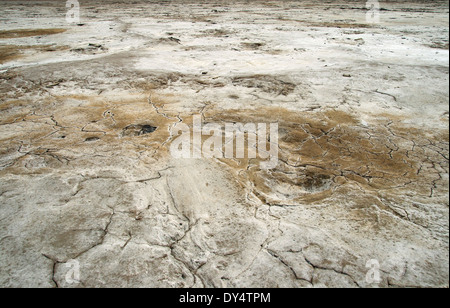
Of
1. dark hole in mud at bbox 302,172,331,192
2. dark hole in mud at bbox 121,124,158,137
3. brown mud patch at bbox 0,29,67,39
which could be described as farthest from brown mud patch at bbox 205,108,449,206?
brown mud patch at bbox 0,29,67,39

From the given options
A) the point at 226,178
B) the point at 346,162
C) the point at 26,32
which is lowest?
the point at 226,178

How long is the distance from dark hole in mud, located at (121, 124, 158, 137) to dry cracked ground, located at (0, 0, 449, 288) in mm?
24

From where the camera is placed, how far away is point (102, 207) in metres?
2.31

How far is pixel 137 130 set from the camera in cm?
346

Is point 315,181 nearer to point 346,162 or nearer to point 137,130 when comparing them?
point 346,162

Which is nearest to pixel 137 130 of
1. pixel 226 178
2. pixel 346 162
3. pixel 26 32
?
pixel 226 178

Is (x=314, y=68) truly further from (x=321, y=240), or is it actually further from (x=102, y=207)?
(x=102, y=207)

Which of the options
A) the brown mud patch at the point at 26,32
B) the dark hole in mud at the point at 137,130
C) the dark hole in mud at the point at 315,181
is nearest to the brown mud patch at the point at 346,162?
the dark hole in mud at the point at 315,181

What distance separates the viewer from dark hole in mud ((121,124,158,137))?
11.1 feet

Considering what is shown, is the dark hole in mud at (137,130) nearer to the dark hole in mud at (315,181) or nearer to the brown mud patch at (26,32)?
the dark hole in mud at (315,181)

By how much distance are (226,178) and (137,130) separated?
137 cm

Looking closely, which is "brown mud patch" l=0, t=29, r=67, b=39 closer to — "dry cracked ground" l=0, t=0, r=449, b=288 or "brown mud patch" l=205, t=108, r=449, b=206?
"dry cracked ground" l=0, t=0, r=449, b=288

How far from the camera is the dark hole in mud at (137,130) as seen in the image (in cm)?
338
